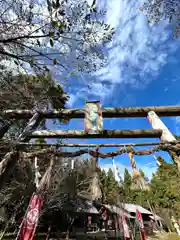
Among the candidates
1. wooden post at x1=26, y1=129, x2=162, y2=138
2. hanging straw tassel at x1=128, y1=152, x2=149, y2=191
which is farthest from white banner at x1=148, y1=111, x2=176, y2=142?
hanging straw tassel at x1=128, y1=152, x2=149, y2=191

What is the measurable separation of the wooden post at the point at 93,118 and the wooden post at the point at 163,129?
1.11 meters

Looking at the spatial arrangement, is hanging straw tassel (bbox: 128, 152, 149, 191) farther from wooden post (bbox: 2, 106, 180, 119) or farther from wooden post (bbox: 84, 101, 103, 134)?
wooden post (bbox: 2, 106, 180, 119)

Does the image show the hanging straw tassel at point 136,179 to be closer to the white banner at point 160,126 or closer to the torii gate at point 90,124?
the torii gate at point 90,124

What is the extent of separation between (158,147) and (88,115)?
1.56 meters

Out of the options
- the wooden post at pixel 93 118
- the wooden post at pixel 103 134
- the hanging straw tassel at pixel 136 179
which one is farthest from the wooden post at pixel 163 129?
the wooden post at pixel 93 118

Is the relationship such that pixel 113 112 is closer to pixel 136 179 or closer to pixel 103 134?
pixel 103 134

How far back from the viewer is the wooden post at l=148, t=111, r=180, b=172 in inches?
104

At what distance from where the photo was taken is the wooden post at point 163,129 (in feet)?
8.70

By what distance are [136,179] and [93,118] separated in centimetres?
148

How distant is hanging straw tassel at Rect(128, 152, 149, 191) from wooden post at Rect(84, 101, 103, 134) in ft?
2.72

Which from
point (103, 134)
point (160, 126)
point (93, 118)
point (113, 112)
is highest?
point (113, 112)

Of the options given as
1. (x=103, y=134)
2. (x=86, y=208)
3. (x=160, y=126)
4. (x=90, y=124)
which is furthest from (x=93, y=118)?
(x=86, y=208)

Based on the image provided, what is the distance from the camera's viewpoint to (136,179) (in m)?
3.08

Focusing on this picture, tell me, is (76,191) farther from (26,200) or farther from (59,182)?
(26,200)
